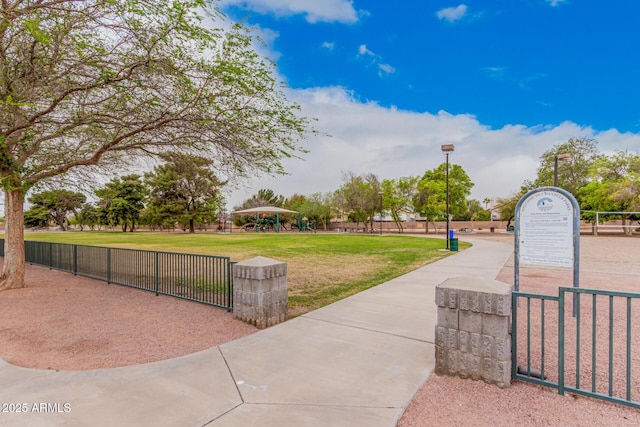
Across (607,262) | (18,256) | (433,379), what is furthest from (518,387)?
(607,262)

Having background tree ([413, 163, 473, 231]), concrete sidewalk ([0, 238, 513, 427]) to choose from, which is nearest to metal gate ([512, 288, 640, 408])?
concrete sidewalk ([0, 238, 513, 427])

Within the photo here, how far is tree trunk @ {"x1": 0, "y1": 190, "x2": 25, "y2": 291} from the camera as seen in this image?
811 cm

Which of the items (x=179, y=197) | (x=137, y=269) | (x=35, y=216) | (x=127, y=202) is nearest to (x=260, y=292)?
(x=137, y=269)

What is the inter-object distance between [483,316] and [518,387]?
85 centimetres

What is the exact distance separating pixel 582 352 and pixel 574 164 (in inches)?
1881

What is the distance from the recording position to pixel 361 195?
1634 inches

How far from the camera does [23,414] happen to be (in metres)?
2.75

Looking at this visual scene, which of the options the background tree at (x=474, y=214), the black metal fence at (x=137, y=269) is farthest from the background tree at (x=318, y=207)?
the black metal fence at (x=137, y=269)

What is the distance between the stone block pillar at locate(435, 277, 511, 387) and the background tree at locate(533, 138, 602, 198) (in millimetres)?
44981

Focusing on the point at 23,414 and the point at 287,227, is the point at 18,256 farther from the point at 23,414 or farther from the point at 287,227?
the point at 287,227

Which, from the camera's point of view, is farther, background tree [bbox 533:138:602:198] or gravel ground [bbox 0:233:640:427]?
background tree [bbox 533:138:602:198]

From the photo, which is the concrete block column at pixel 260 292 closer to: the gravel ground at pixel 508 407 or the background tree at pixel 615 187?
the gravel ground at pixel 508 407

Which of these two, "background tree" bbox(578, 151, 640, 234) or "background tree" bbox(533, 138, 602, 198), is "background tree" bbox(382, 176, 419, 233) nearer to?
"background tree" bbox(533, 138, 602, 198)

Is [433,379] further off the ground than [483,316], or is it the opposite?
[483,316]
